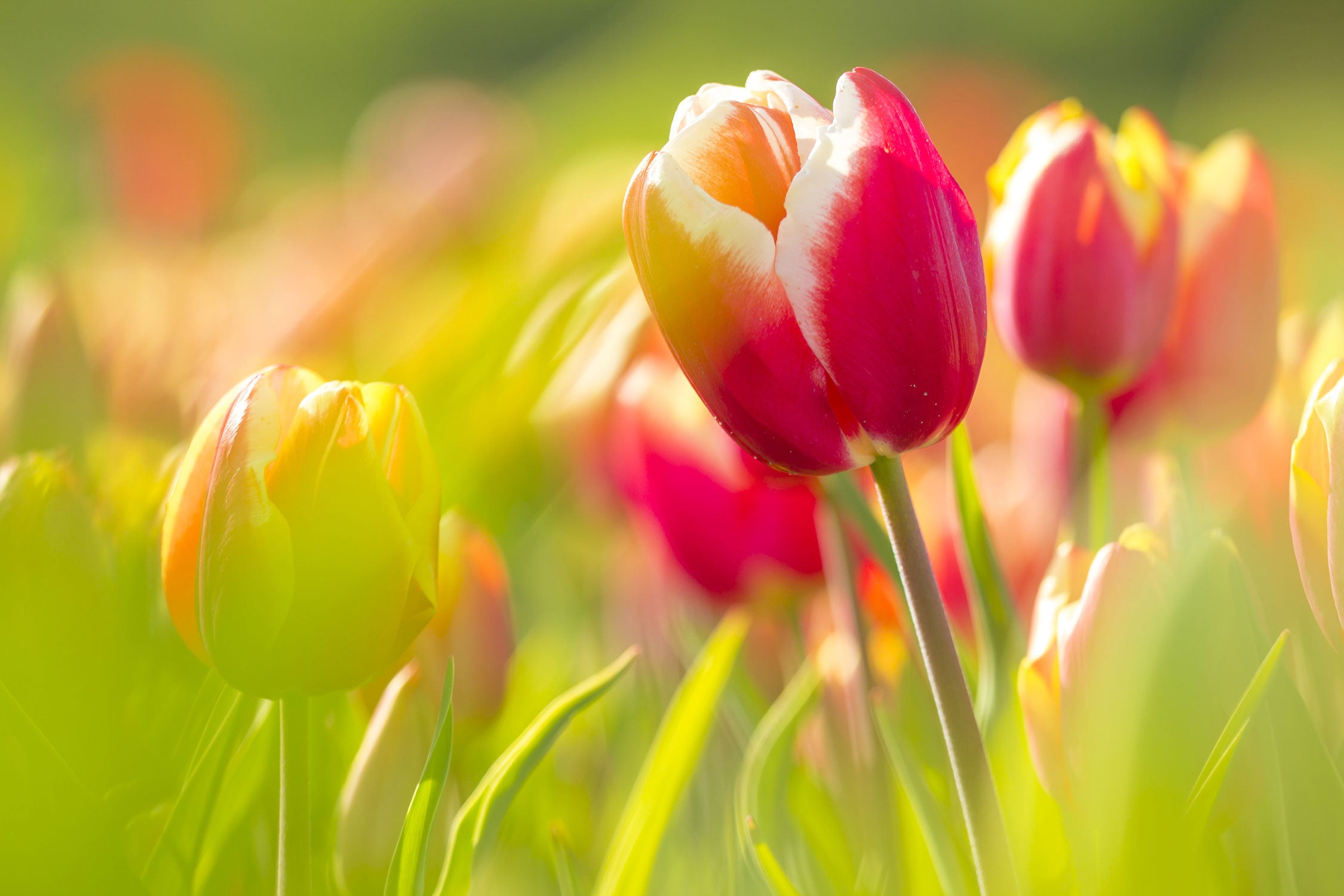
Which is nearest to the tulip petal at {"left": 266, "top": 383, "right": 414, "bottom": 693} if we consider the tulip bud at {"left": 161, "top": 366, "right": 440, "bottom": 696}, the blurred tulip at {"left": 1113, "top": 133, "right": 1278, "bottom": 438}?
the tulip bud at {"left": 161, "top": 366, "right": 440, "bottom": 696}

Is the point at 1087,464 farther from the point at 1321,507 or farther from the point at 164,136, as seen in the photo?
the point at 164,136

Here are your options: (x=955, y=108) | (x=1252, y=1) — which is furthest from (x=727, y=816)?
(x=1252, y=1)

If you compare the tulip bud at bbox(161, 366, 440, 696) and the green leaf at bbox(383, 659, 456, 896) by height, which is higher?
the tulip bud at bbox(161, 366, 440, 696)

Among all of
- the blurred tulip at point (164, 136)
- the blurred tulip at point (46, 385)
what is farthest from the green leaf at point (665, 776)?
the blurred tulip at point (164, 136)

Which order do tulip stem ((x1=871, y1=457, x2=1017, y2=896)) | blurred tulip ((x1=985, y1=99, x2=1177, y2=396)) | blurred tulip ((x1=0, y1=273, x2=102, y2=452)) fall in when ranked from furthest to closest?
blurred tulip ((x1=0, y1=273, x2=102, y2=452)), blurred tulip ((x1=985, y1=99, x2=1177, y2=396)), tulip stem ((x1=871, y1=457, x2=1017, y2=896))

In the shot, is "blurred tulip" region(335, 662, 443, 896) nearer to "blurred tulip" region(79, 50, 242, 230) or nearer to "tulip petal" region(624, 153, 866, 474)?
"tulip petal" region(624, 153, 866, 474)

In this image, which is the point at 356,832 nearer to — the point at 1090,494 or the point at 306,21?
the point at 1090,494
